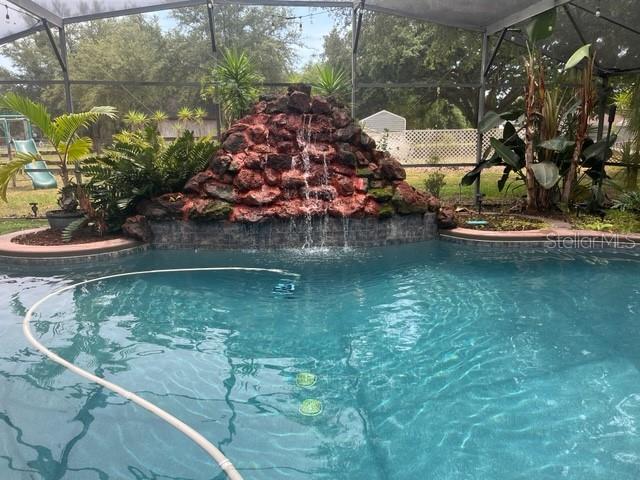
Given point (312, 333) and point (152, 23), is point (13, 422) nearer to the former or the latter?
point (312, 333)

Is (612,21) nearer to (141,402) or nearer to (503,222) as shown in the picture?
(503,222)

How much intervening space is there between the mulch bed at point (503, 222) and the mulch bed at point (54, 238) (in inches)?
236

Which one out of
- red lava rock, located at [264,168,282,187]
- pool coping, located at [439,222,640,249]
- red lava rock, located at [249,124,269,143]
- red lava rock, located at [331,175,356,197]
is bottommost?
pool coping, located at [439,222,640,249]

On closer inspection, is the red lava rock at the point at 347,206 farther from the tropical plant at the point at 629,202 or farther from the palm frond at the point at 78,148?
the tropical plant at the point at 629,202

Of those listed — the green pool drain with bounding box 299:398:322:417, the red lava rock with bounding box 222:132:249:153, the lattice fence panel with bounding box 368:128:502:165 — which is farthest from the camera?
the lattice fence panel with bounding box 368:128:502:165

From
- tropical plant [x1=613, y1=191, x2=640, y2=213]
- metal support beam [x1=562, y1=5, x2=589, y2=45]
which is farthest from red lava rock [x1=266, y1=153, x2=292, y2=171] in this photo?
tropical plant [x1=613, y1=191, x2=640, y2=213]

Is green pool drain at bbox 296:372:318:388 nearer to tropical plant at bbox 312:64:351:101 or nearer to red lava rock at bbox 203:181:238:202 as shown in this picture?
red lava rock at bbox 203:181:238:202

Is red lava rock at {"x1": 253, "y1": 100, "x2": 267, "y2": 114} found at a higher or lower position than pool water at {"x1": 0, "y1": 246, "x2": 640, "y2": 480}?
higher

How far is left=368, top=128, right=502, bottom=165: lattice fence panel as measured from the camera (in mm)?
12891

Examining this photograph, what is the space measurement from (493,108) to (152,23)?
1538 centimetres

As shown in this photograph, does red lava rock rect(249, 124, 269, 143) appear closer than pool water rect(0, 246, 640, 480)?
No

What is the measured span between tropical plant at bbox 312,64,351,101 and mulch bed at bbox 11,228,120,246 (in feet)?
16.9

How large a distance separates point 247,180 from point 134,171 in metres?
1.79

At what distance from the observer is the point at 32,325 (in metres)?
4.36
